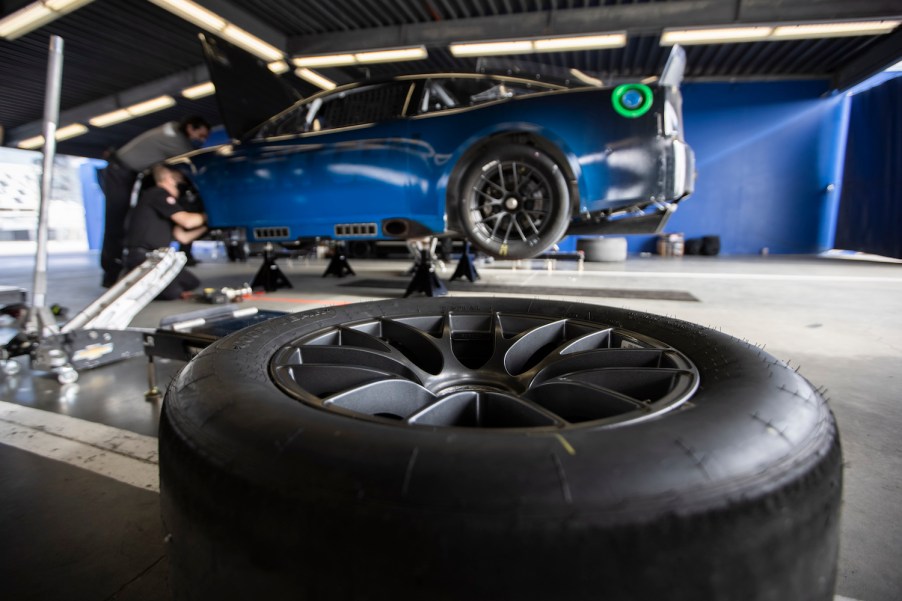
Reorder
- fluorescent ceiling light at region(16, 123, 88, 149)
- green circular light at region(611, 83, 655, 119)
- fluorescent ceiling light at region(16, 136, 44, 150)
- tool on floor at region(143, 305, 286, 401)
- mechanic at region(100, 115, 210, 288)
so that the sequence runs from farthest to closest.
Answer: fluorescent ceiling light at region(16, 136, 44, 150) < fluorescent ceiling light at region(16, 123, 88, 149) < mechanic at region(100, 115, 210, 288) < green circular light at region(611, 83, 655, 119) < tool on floor at region(143, 305, 286, 401)

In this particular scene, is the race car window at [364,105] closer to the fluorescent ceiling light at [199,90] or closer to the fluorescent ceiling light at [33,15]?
the fluorescent ceiling light at [33,15]

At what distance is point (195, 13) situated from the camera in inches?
272

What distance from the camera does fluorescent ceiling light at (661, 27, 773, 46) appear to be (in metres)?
6.98

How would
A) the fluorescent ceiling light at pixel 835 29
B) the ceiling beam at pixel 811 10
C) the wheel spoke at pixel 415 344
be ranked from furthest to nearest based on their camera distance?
the fluorescent ceiling light at pixel 835 29 → the ceiling beam at pixel 811 10 → the wheel spoke at pixel 415 344

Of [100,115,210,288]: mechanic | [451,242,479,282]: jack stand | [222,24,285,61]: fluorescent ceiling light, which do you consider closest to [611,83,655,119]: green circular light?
[451,242,479,282]: jack stand

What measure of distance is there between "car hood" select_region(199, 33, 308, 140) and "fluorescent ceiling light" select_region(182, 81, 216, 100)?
7065 millimetres

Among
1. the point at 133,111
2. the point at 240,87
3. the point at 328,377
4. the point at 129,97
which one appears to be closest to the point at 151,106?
the point at 129,97

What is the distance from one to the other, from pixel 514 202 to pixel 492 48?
19.2 ft

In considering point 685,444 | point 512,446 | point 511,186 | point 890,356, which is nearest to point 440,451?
point 512,446

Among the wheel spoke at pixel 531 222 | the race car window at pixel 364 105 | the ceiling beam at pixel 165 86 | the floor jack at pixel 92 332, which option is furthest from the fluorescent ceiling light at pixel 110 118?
the wheel spoke at pixel 531 222

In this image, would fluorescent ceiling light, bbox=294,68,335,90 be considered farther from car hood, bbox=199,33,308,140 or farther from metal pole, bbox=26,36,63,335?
metal pole, bbox=26,36,63,335

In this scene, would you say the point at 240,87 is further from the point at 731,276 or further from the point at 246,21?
the point at 731,276

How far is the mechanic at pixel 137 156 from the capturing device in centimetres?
427

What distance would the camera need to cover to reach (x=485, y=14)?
7.49m
